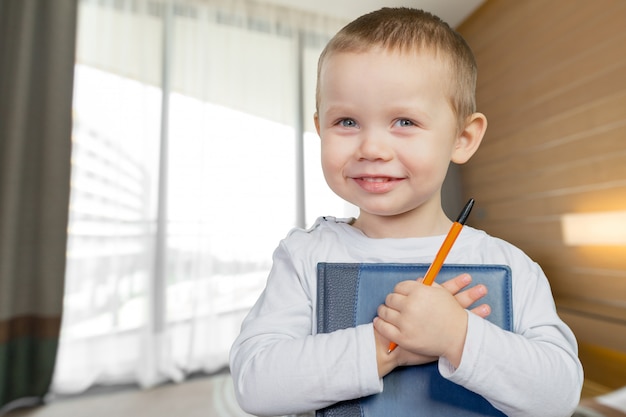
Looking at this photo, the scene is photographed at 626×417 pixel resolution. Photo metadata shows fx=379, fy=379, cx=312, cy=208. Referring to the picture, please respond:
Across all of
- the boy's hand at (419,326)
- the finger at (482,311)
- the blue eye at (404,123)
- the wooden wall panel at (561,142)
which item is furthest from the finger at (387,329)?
the wooden wall panel at (561,142)

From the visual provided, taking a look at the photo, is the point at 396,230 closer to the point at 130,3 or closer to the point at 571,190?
the point at 571,190

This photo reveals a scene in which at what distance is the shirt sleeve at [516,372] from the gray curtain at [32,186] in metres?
2.32

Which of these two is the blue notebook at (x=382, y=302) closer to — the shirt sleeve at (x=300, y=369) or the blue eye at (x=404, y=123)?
the shirt sleeve at (x=300, y=369)

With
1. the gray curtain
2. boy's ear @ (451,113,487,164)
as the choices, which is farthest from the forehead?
the gray curtain

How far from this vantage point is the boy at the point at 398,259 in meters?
0.44

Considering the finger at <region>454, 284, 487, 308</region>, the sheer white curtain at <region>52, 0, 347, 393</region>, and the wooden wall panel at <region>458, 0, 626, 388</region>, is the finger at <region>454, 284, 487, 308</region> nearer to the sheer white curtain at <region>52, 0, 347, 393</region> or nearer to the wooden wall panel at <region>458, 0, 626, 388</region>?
the wooden wall panel at <region>458, 0, 626, 388</region>

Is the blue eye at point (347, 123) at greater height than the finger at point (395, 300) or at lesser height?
greater

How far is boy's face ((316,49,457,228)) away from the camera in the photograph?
503 millimetres

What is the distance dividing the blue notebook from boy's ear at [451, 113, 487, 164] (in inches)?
7.6

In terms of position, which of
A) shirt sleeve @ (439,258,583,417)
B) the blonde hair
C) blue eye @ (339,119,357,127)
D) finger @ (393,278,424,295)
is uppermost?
the blonde hair

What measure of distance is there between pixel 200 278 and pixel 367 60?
221 cm

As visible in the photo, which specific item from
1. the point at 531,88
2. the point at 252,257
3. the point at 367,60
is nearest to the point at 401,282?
the point at 367,60

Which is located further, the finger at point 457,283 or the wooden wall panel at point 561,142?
the wooden wall panel at point 561,142

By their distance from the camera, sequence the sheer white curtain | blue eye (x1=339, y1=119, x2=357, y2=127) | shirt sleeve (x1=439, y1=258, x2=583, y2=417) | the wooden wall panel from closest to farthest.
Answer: shirt sleeve (x1=439, y1=258, x2=583, y2=417) < blue eye (x1=339, y1=119, x2=357, y2=127) < the wooden wall panel < the sheer white curtain
